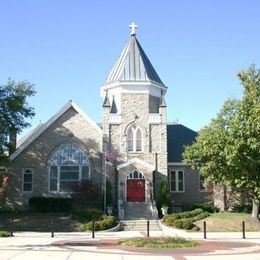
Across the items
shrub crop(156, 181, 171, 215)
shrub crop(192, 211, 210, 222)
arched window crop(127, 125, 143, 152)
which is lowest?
shrub crop(192, 211, 210, 222)

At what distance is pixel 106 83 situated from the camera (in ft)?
144

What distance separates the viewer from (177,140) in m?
46.2

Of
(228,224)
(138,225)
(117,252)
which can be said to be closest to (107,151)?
(138,225)

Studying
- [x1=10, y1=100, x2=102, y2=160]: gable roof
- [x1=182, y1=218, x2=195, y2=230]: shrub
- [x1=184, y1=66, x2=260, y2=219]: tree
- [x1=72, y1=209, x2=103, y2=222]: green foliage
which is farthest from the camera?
[x1=10, y1=100, x2=102, y2=160]: gable roof

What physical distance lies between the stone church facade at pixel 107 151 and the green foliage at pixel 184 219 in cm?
471

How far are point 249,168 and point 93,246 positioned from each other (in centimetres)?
1335

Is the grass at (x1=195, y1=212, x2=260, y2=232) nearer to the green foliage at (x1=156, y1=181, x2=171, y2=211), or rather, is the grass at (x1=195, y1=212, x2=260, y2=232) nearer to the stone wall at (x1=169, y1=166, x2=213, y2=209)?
the green foliage at (x1=156, y1=181, x2=171, y2=211)

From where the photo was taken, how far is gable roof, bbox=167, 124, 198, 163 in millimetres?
44281

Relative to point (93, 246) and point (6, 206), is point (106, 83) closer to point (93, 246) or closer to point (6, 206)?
point (6, 206)

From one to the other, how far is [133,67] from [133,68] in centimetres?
14

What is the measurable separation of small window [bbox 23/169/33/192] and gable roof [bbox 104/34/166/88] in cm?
1028

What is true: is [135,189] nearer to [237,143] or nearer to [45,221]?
[45,221]

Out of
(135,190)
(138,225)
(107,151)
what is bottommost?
(138,225)

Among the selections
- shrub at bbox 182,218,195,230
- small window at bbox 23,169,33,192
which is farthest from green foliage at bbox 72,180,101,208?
shrub at bbox 182,218,195,230
